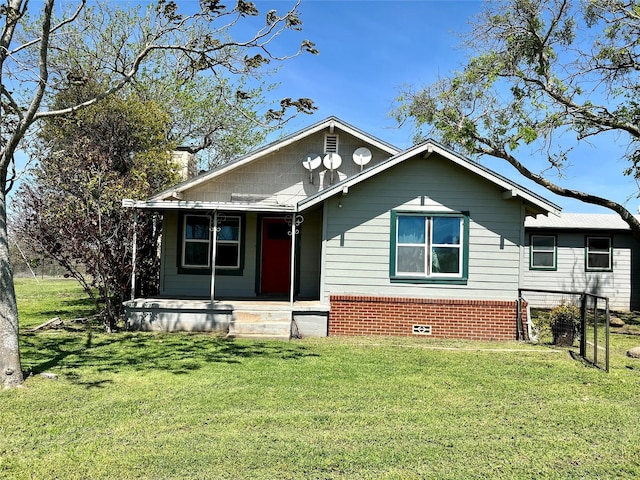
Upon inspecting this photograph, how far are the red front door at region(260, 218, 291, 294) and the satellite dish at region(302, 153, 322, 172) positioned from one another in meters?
1.60

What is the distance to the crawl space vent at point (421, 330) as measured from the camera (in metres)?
10.8

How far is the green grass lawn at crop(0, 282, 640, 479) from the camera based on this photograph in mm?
4039

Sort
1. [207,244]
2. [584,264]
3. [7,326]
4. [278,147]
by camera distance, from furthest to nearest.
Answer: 1. [584,264]
2. [207,244]
3. [278,147]
4. [7,326]

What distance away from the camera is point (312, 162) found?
13.1 metres

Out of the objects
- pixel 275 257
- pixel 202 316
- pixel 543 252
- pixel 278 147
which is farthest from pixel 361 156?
pixel 543 252

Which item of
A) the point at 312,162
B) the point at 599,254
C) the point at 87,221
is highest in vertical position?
the point at 312,162

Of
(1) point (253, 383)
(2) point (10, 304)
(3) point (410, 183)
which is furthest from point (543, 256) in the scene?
(2) point (10, 304)

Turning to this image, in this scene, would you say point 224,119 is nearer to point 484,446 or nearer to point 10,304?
point 10,304

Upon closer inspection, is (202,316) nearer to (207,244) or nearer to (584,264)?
(207,244)

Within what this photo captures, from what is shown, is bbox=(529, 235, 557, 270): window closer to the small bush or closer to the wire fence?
the wire fence

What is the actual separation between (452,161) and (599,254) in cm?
1026

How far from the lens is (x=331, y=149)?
44.0 ft

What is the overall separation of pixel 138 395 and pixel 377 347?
478cm

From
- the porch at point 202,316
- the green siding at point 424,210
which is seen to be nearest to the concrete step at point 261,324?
the porch at point 202,316
